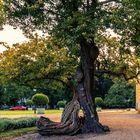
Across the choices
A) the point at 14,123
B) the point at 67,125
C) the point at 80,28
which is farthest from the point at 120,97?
the point at 80,28

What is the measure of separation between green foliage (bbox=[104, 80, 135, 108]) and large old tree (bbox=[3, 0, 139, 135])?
51.0 meters

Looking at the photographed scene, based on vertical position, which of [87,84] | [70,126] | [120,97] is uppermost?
[120,97]

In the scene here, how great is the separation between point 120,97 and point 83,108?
175 ft

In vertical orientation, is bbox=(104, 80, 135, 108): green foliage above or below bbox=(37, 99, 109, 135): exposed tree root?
above

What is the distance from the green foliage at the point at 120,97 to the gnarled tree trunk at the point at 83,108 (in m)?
52.5

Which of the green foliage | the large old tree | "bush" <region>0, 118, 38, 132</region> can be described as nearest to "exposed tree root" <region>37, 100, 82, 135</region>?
the large old tree

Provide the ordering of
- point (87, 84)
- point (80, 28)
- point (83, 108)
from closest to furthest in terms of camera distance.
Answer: point (80, 28) → point (83, 108) → point (87, 84)

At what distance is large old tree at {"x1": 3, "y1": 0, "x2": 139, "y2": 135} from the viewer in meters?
17.7

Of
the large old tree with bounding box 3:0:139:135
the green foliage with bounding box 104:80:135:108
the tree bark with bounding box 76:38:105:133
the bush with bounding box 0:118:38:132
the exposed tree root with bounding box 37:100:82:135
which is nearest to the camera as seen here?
the large old tree with bounding box 3:0:139:135

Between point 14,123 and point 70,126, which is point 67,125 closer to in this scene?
point 70,126

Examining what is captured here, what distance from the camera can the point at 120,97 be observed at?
74.6m

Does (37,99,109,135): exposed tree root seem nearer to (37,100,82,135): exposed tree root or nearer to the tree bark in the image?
(37,100,82,135): exposed tree root

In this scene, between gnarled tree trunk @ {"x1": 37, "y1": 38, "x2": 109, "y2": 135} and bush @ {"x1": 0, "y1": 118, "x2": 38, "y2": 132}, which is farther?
bush @ {"x1": 0, "y1": 118, "x2": 38, "y2": 132}

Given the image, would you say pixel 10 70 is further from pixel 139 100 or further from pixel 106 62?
pixel 139 100
